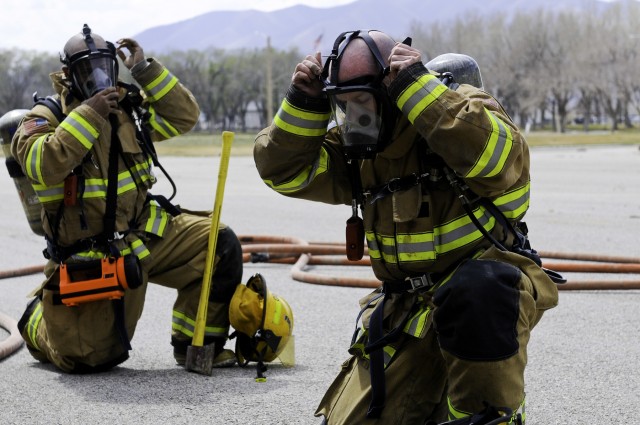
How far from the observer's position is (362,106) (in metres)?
2.95

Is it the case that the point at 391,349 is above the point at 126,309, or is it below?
above

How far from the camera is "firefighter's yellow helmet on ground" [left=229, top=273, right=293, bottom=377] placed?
4605 millimetres

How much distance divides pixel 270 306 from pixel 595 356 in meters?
1.70

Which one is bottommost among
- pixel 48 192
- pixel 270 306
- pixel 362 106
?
pixel 270 306

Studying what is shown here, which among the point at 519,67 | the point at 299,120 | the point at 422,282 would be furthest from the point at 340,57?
the point at 519,67

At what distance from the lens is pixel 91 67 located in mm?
4570

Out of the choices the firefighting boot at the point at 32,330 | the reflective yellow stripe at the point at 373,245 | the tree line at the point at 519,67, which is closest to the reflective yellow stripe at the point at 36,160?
the firefighting boot at the point at 32,330

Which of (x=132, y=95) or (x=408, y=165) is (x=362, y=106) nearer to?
(x=408, y=165)

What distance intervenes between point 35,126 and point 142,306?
1076 mm

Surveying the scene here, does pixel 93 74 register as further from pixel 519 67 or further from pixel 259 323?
pixel 519 67

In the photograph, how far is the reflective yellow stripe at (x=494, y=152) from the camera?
2.75 meters

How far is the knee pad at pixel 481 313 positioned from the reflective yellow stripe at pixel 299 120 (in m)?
0.73

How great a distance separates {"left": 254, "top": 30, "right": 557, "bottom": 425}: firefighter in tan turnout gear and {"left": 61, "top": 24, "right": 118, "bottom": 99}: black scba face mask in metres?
1.63

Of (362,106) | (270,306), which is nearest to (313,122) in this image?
(362,106)
